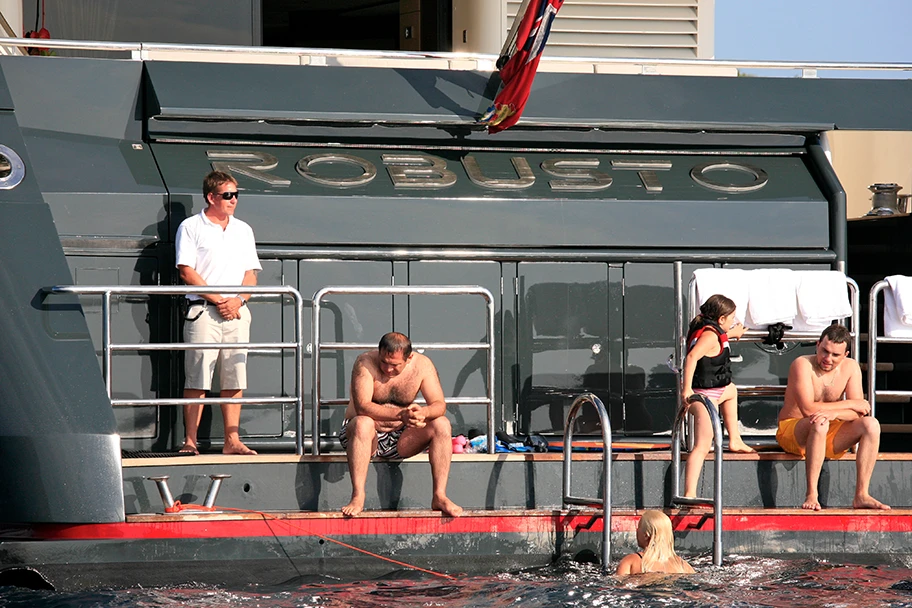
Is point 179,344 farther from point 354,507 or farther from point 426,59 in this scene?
point 426,59

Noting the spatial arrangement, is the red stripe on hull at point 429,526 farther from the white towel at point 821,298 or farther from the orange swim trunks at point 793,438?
the white towel at point 821,298

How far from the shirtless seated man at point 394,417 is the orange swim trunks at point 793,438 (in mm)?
2190

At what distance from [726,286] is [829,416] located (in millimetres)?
1044

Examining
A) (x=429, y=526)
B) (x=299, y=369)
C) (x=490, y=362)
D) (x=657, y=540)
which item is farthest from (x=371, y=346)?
(x=657, y=540)

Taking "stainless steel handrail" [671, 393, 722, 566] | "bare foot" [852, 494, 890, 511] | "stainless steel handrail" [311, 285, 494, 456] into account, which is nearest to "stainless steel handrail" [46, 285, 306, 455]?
"stainless steel handrail" [311, 285, 494, 456]

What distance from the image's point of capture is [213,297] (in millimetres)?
7797

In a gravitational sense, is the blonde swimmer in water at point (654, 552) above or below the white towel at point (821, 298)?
below

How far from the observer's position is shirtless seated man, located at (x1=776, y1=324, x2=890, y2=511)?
774cm

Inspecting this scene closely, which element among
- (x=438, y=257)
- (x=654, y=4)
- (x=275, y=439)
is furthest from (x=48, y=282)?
(x=654, y=4)

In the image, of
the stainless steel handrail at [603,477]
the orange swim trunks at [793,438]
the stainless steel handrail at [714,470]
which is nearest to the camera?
the stainless steel handrail at [603,477]

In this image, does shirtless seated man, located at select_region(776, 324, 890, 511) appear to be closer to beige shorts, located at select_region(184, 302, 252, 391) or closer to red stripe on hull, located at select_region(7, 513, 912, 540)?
red stripe on hull, located at select_region(7, 513, 912, 540)

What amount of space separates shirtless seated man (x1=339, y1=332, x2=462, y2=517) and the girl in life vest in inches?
58.4

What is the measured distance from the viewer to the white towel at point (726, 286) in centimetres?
816

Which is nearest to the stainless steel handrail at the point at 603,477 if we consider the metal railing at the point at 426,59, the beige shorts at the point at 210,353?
the beige shorts at the point at 210,353
